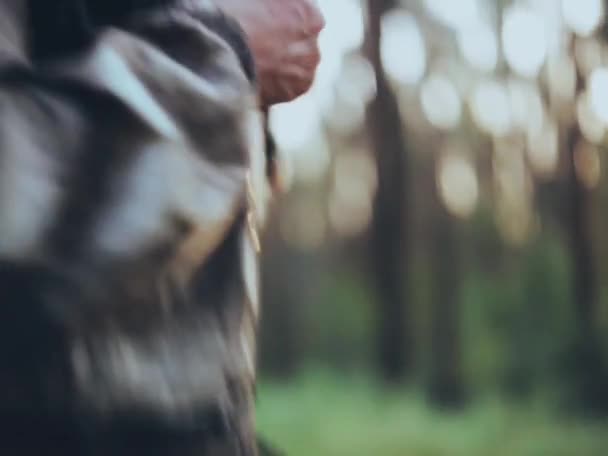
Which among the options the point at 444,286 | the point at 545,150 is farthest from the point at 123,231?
the point at 444,286

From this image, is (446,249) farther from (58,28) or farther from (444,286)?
(58,28)

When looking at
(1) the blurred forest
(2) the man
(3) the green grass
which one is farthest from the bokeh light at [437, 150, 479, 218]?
(2) the man

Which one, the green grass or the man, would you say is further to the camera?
the green grass

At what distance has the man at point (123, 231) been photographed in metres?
0.31

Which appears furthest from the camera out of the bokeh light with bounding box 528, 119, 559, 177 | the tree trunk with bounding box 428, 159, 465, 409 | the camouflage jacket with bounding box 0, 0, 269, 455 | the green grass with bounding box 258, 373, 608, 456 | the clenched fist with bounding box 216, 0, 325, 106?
Result: the tree trunk with bounding box 428, 159, 465, 409

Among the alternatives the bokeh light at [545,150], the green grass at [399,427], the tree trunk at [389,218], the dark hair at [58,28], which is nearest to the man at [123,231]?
the dark hair at [58,28]

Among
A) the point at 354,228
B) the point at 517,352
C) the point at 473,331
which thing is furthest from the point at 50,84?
the point at 354,228

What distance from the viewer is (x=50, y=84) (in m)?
0.33

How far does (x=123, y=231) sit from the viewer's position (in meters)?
0.32

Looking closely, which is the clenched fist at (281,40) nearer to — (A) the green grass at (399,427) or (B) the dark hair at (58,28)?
(B) the dark hair at (58,28)

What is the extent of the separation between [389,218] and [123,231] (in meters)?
3.75

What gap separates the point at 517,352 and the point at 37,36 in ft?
10.3

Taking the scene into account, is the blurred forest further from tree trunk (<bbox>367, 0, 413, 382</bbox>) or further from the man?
the man

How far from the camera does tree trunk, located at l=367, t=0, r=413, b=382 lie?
3873mm
